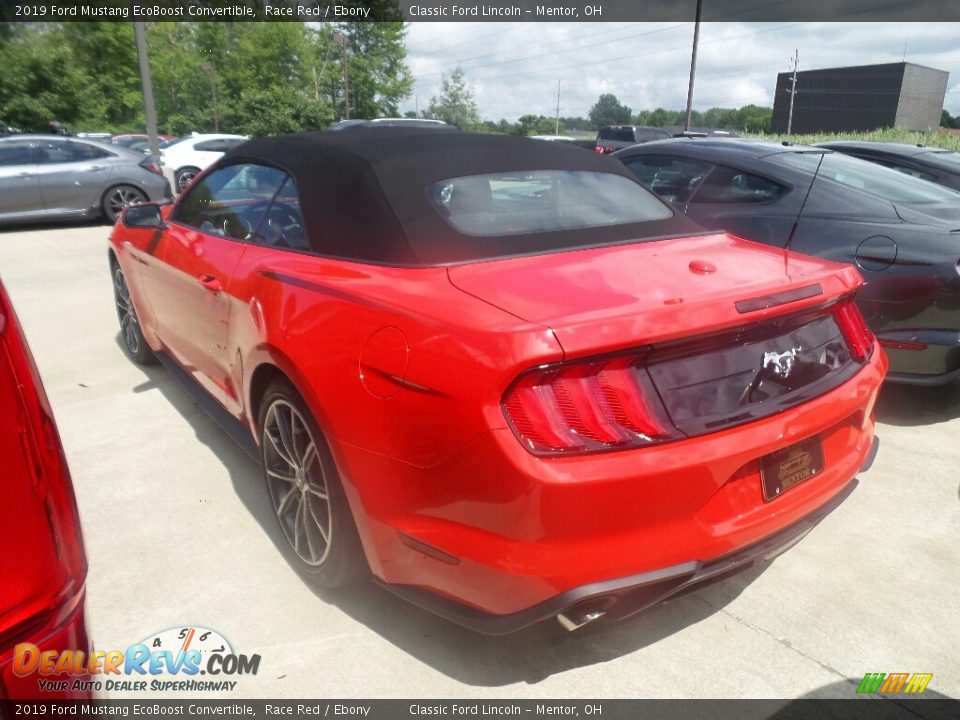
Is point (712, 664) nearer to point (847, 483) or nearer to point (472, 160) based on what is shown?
point (847, 483)

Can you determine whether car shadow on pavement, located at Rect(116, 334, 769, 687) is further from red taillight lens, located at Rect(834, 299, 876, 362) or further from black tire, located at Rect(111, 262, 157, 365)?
black tire, located at Rect(111, 262, 157, 365)

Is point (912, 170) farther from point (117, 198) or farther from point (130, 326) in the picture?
point (117, 198)

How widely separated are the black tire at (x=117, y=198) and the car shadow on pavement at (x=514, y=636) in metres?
10.9

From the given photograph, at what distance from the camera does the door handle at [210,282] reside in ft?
10.1

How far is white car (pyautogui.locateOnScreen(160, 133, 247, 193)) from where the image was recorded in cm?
1657

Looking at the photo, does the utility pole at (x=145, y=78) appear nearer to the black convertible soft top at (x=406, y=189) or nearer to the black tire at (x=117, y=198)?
the black tire at (x=117, y=198)

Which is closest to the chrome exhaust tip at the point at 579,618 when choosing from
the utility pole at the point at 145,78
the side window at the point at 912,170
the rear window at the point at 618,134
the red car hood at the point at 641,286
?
the red car hood at the point at 641,286

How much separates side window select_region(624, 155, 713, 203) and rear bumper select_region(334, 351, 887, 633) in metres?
3.25

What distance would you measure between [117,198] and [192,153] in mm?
5733

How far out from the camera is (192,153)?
17188mm

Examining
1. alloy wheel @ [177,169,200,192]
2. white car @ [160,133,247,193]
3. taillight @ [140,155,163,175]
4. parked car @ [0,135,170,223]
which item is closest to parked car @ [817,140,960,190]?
parked car @ [0,135,170,223]

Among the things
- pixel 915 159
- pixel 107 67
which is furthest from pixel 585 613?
pixel 107 67

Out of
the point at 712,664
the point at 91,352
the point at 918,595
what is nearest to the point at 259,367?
the point at 712,664

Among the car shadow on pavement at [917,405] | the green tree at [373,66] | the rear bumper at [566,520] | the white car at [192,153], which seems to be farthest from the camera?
the green tree at [373,66]
